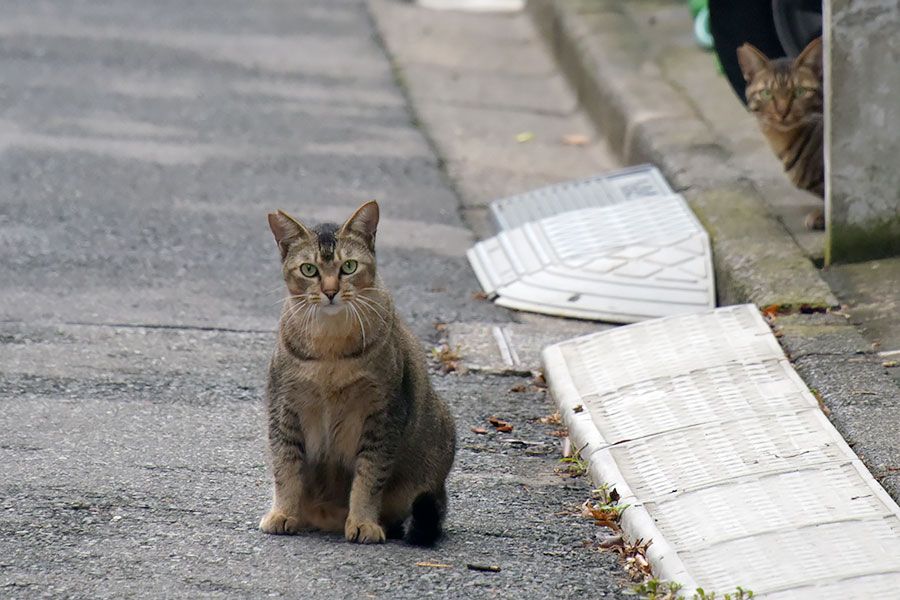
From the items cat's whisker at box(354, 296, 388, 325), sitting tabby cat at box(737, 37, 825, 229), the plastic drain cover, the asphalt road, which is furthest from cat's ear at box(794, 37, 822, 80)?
cat's whisker at box(354, 296, 388, 325)

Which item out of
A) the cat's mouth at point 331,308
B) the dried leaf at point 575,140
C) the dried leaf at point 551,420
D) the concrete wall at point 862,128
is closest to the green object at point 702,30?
the dried leaf at point 575,140

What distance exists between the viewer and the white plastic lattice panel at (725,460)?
126 inches

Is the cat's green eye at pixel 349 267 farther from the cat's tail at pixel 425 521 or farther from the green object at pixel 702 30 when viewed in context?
the green object at pixel 702 30

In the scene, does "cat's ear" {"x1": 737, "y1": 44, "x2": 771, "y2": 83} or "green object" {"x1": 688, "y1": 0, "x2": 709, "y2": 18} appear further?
"green object" {"x1": 688, "y1": 0, "x2": 709, "y2": 18}

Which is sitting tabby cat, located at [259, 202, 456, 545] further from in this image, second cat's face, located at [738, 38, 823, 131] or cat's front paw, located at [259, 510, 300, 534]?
second cat's face, located at [738, 38, 823, 131]

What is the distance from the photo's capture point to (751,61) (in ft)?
19.3

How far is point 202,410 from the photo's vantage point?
4.43 meters

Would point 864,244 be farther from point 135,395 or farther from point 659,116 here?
point 135,395

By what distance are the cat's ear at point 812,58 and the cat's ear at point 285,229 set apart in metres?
3.05

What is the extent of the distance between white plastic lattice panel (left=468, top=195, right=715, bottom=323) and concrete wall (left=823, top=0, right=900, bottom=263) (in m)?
0.64

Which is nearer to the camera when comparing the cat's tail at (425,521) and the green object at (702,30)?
the cat's tail at (425,521)

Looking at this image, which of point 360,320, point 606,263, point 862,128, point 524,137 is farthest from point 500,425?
point 524,137

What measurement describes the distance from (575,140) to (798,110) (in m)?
2.32

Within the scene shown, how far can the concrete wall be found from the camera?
16.2 ft
